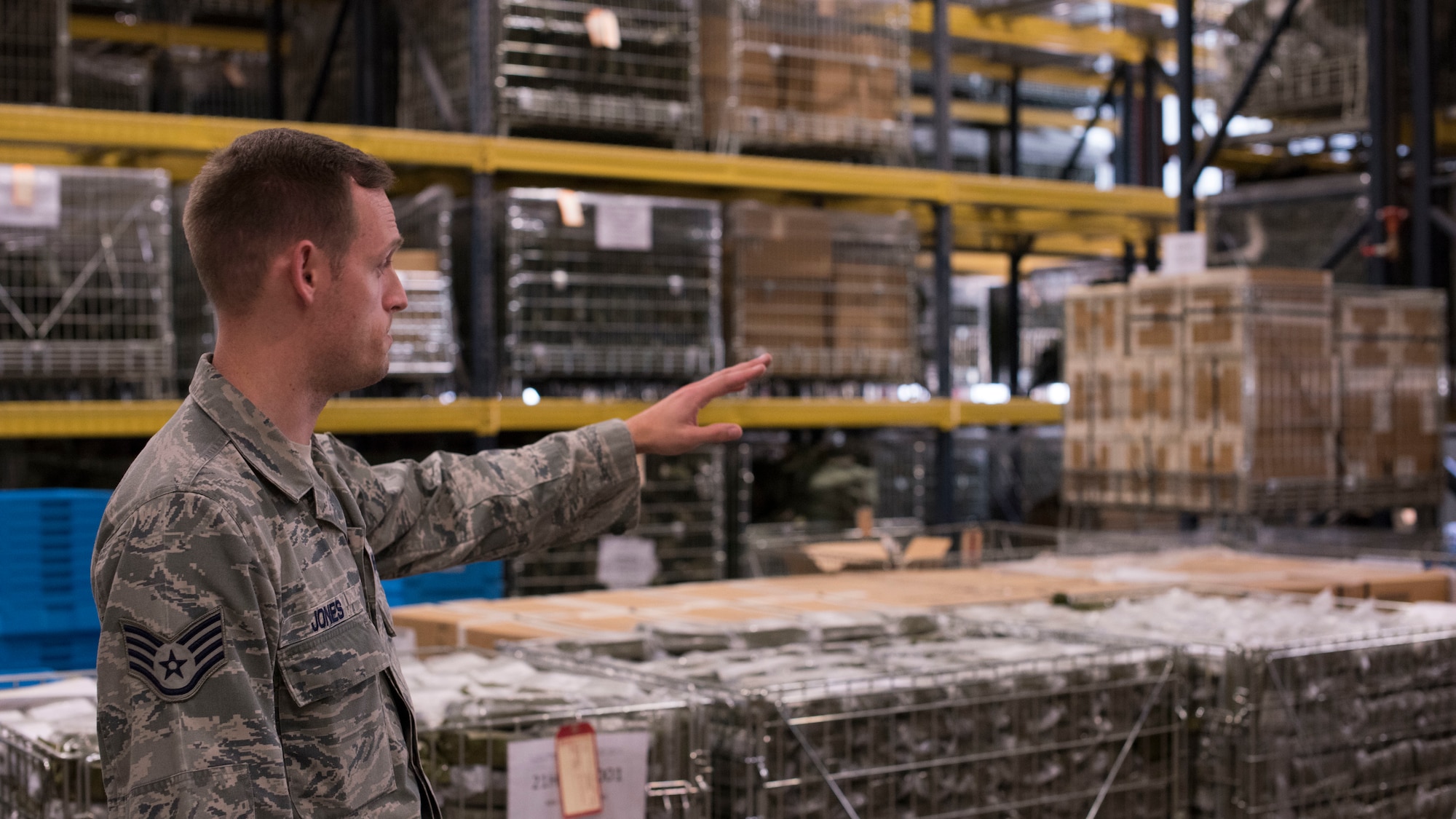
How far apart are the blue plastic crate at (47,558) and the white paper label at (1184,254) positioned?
14.0 ft

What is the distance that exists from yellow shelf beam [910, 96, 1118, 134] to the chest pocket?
9019 millimetres

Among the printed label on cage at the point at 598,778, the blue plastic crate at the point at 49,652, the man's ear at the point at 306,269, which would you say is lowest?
the blue plastic crate at the point at 49,652

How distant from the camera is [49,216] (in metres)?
5.06

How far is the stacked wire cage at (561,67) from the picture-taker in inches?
235

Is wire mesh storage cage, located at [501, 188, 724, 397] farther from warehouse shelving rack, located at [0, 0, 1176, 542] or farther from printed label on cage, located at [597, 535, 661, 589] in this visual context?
printed label on cage, located at [597, 535, 661, 589]

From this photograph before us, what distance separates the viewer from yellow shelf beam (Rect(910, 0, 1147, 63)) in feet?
28.2

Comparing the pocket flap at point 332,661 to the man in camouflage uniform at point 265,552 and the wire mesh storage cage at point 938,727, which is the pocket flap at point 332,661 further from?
the wire mesh storage cage at point 938,727

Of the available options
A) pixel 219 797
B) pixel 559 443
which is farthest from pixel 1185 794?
pixel 219 797

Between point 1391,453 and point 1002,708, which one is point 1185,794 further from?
point 1391,453

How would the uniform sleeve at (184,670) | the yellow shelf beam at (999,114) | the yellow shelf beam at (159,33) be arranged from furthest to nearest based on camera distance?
the yellow shelf beam at (999,114) < the yellow shelf beam at (159,33) < the uniform sleeve at (184,670)

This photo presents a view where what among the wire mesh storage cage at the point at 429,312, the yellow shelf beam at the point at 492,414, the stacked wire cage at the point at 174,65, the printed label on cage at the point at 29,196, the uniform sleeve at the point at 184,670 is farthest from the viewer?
the stacked wire cage at the point at 174,65

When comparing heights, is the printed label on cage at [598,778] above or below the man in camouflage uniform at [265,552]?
below

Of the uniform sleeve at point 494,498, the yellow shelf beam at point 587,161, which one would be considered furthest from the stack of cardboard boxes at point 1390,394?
the uniform sleeve at point 494,498

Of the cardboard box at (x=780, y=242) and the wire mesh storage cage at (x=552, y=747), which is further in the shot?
the cardboard box at (x=780, y=242)
